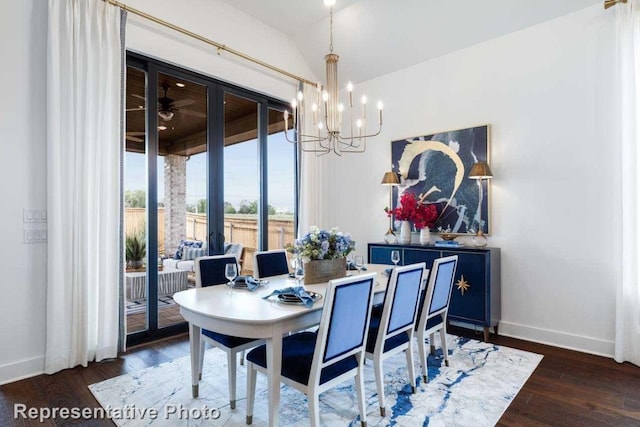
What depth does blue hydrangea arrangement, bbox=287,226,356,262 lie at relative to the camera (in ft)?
8.71

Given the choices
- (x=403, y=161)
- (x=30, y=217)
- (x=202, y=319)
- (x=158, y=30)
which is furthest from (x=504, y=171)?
(x=30, y=217)

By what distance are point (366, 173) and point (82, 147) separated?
3.29m

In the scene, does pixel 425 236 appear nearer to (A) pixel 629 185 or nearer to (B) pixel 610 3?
(A) pixel 629 185

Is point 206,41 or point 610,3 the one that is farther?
point 206,41

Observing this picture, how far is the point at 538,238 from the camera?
11.9 ft

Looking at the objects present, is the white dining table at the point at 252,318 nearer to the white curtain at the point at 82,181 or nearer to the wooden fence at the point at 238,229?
the white curtain at the point at 82,181

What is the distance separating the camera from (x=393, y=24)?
4164 mm

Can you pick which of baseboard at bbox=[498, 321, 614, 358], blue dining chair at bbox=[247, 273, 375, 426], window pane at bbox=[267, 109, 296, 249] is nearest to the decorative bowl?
baseboard at bbox=[498, 321, 614, 358]

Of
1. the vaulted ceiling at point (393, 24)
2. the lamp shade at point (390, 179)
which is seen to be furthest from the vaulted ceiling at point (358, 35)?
the lamp shade at point (390, 179)

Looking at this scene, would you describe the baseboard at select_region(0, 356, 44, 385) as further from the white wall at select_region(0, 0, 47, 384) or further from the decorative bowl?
the decorative bowl

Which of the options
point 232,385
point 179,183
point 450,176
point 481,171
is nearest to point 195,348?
point 232,385

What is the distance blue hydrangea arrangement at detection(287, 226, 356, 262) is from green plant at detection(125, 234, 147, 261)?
1.75 m

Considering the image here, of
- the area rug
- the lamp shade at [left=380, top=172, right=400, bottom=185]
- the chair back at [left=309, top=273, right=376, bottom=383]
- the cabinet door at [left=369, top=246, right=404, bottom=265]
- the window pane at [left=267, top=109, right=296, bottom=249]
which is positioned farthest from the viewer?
the window pane at [left=267, top=109, right=296, bottom=249]

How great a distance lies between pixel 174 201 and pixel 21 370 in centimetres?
185
